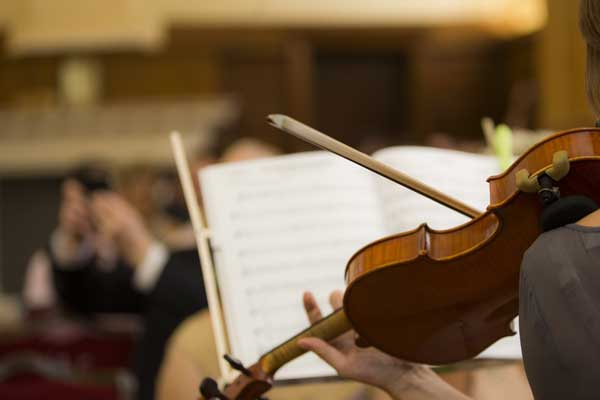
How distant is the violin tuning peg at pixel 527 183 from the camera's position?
129cm

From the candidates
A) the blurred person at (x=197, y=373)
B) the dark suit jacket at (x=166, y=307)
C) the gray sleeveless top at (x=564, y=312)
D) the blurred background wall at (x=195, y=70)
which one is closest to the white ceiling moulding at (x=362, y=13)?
the blurred background wall at (x=195, y=70)

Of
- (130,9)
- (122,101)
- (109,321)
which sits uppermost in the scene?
(130,9)

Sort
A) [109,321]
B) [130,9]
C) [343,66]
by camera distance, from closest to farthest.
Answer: [109,321] < [130,9] < [343,66]

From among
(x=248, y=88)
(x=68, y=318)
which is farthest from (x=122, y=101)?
(x=68, y=318)

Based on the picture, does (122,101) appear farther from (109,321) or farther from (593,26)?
(593,26)

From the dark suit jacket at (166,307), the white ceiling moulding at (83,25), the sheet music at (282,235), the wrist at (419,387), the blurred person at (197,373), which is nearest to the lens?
the wrist at (419,387)

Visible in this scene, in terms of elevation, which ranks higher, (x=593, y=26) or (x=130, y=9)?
(x=130, y=9)

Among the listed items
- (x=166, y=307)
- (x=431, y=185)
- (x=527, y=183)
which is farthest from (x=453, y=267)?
(x=166, y=307)

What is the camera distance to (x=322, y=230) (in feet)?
7.13

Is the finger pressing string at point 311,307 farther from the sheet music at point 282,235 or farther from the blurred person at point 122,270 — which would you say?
the blurred person at point 122,270

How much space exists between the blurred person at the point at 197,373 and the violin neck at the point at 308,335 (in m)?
0.82

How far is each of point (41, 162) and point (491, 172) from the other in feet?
23.9

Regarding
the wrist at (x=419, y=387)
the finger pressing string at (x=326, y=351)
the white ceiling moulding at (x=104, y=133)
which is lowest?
the wrist at (x=419, y=387)

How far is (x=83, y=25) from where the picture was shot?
862cm
